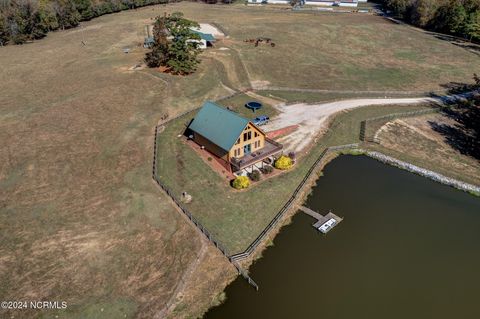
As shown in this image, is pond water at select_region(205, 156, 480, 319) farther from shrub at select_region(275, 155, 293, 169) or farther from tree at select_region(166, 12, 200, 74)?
tree at select_region(166, 12, 200, 74)

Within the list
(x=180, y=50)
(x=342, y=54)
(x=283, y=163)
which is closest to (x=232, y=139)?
(x=283, y=163)

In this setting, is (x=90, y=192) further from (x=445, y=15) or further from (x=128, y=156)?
(x=445, y=15)

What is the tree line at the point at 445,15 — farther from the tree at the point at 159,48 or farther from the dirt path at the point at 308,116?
the tree at the point at 159,48

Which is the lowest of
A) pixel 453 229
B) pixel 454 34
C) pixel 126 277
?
pixel 126 277

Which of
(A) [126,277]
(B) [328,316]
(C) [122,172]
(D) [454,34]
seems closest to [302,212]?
(B) [328,316]

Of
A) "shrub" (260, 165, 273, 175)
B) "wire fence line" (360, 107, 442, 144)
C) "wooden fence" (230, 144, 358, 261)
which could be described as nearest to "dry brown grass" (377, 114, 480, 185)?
"wire fence line" (360, 107, 442, 144)

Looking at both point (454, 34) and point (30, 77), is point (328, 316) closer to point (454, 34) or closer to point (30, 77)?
point (30, 77)

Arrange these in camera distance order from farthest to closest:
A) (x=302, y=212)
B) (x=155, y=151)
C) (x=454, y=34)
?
(x=454, y=34) < (x=155, y=151) < (x=302, y=212)

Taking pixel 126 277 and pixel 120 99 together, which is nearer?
pixel 126 277
